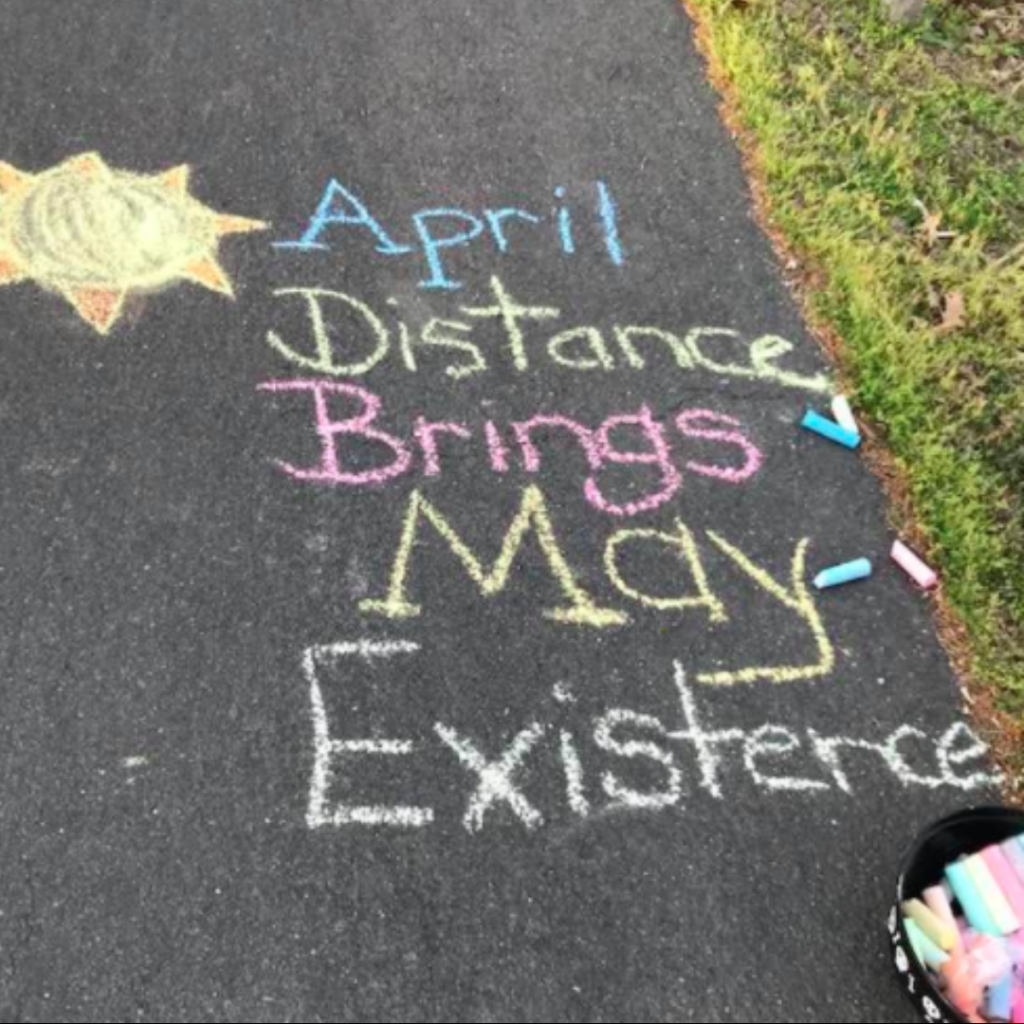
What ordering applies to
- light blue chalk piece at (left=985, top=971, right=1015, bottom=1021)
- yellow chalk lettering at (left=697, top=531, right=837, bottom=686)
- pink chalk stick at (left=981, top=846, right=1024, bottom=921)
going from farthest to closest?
yellow chalk lettering at (left=697, top=531, right=837, bottom=686) < pink chalk stick at (left=981, top=846, right=1024, bottom=921) < light blue chalk piece at (left=985, top=971, right=1015, bottom=1021)

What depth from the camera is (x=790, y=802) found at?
2988mm

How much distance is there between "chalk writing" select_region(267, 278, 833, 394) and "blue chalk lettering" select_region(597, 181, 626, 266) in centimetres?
37

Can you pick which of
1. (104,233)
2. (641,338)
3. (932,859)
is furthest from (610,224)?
(932,859)

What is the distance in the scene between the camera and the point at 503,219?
4.31m

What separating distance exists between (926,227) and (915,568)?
1571 millimetres

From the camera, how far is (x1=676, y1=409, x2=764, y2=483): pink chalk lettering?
3.63 m

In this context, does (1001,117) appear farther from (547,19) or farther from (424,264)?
(424,264)

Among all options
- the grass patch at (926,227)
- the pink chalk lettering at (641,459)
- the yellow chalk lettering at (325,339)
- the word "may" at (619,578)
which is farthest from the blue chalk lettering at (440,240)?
the grass patch at (926,227)

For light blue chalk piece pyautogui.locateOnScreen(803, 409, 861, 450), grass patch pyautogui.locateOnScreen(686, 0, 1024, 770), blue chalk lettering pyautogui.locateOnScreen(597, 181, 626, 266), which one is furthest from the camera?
blue chalk lettering pyautogui.locateOnScreen(597, 181, 626, 266)

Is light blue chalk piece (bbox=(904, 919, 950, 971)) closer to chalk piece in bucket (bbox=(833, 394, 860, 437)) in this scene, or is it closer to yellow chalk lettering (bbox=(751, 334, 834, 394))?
chalk piece in bucket (bbox=(833, 394, 860, 437))

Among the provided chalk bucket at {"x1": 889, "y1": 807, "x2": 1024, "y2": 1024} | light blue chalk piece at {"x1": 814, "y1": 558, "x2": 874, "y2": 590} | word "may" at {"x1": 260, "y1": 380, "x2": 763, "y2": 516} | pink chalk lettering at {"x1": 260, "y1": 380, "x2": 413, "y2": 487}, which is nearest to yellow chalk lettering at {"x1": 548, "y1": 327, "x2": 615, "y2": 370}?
word "may" at {"x1": 260, "y1": 380, "x2": 763, "y2": 516}

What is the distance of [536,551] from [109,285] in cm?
174

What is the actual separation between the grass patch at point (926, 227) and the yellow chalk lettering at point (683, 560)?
28.6 inches

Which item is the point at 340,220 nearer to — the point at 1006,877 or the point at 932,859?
the point at 932,859
